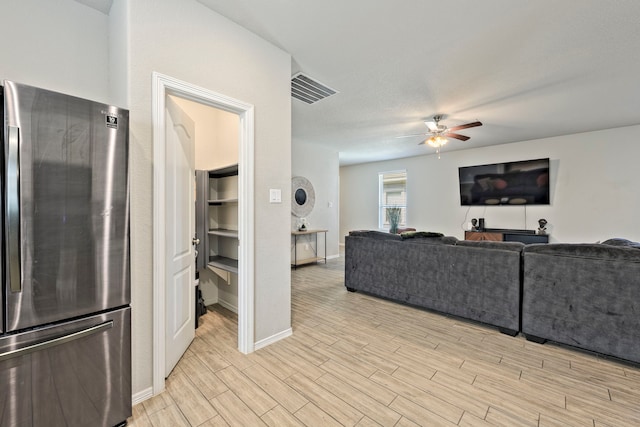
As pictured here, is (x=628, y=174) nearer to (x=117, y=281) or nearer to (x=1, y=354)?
(x=117, y=281)

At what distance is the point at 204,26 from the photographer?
195 centimetres

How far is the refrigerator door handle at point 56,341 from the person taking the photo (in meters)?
1.13

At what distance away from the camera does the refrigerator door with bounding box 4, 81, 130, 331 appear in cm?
114

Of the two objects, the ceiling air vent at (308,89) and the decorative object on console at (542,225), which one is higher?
the ceiling air vent at (308,89)

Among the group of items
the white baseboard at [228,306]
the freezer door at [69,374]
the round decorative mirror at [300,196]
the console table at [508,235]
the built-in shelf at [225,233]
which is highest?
the round decorative mirror at [300,196]

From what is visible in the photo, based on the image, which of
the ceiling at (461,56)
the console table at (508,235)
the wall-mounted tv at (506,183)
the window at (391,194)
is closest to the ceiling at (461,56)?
the ceiling at (461,56)

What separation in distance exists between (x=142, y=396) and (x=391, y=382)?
5.46 feet

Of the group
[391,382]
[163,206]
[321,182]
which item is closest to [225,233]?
[163,206]

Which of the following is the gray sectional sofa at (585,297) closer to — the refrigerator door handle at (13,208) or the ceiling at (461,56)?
the ceiling at (461,56)

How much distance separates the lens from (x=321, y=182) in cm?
633

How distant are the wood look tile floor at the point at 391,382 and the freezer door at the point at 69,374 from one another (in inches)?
11.5

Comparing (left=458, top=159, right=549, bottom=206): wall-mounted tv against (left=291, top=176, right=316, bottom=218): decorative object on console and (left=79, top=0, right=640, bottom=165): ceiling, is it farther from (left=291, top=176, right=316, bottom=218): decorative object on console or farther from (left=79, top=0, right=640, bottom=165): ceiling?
(left=291, top=176, right=316, bottom=218): decorative object on console

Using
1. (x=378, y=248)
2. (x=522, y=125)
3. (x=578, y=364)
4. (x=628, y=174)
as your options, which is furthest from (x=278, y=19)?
(x=628, y=174)

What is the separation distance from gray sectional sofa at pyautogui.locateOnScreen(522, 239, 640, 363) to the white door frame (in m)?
2.59
